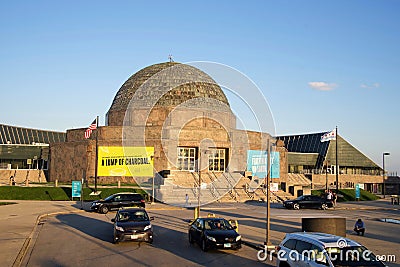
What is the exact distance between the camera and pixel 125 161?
123 ft

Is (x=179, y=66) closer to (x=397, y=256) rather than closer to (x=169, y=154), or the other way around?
(x=169, y=154)

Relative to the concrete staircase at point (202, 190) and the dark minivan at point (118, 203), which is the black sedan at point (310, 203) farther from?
the dark minivan at point (118, 203)

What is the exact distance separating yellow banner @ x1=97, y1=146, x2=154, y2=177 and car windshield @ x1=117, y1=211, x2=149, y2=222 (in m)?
22.3

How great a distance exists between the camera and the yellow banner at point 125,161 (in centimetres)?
3712

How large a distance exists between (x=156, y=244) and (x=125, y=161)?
2449 centimetres

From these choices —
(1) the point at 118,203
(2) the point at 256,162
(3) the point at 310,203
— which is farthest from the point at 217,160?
(1) the point at 118,203

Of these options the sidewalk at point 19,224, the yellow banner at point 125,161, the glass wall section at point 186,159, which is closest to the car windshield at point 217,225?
the sidewalk at point 19,224

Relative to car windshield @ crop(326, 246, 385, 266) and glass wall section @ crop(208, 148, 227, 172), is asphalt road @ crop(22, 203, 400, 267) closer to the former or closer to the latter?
car windshield @ crop(326, 246, 385, 266)

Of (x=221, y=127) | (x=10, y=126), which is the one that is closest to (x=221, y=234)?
(x=221, y=127)

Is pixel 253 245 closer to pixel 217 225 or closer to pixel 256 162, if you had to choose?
pixel 217 225

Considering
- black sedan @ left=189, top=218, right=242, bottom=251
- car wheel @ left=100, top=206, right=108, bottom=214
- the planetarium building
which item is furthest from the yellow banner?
black sedan @ left=189, top=218, right=242, bottom=251

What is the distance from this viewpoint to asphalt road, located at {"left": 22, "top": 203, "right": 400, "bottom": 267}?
11.0m


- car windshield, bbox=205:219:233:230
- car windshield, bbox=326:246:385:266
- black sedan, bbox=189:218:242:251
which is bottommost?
black sedan, bbox=189:218:242:251

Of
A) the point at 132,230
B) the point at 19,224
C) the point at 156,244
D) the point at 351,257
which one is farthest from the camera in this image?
the point at 19,224
